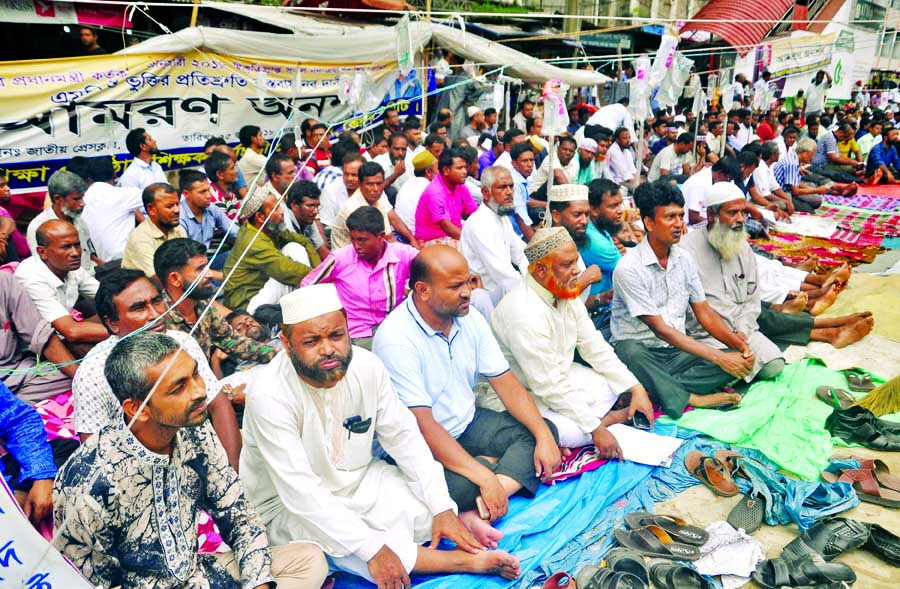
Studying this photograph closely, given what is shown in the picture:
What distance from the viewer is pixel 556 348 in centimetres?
388

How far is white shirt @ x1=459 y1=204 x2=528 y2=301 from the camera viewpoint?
4.93 meters

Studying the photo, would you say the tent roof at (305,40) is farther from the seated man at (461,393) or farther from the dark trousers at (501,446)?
the dark trousers at (501,446)

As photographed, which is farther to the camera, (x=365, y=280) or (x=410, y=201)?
(x=410, y=201)

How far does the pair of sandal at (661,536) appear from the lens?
9.66 feet

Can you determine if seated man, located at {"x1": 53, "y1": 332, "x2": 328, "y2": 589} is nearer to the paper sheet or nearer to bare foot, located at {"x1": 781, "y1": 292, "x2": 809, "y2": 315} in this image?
the paper sheet

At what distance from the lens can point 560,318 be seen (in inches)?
152

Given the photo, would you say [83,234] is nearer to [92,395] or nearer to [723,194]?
[92,395]

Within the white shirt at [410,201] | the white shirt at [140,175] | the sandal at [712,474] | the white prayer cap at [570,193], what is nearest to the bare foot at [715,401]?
the sandal at [712,474]

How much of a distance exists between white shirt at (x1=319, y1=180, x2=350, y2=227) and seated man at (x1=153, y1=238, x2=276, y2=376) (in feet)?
7.47

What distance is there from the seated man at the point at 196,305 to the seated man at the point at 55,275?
53cm

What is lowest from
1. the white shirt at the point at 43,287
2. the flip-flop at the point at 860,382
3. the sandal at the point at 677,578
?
the flip-flop at the point at 860,382

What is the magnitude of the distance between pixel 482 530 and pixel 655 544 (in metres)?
0.76

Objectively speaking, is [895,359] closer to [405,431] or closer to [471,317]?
[471,317]

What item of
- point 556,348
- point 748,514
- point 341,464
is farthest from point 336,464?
point 748,514
